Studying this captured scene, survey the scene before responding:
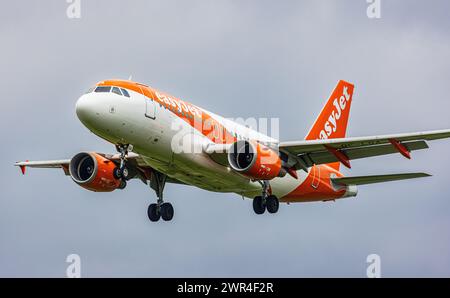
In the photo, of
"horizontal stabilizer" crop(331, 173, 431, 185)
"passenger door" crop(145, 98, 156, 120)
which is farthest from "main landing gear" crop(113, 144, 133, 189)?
"horizontal stabilizer" crop(331, 173, 431, 185)

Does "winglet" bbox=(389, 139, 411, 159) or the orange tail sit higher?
the orange tail

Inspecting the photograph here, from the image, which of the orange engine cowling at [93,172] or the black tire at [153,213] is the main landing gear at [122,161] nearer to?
the orange engine cowling at [93,172]

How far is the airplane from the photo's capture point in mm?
41469

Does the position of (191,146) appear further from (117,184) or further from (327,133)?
(327,133)

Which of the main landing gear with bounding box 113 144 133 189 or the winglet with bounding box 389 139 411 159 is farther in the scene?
the winglet with bounding box 389 139 411 159

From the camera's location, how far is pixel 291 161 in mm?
46156

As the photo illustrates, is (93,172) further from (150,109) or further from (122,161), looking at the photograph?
(150,109)

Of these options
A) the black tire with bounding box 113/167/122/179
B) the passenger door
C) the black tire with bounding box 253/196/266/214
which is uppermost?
the passenger door

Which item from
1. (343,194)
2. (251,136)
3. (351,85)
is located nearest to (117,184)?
(251,136)

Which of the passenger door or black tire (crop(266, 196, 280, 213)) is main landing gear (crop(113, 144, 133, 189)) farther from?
black tire (crop(266, 196, 280, 213))

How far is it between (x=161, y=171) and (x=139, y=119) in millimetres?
4378

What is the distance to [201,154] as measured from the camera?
4400 cm

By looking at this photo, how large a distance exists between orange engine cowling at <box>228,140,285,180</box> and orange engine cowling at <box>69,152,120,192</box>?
6.82m

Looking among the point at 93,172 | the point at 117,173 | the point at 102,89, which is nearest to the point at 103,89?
the point at 102,89
